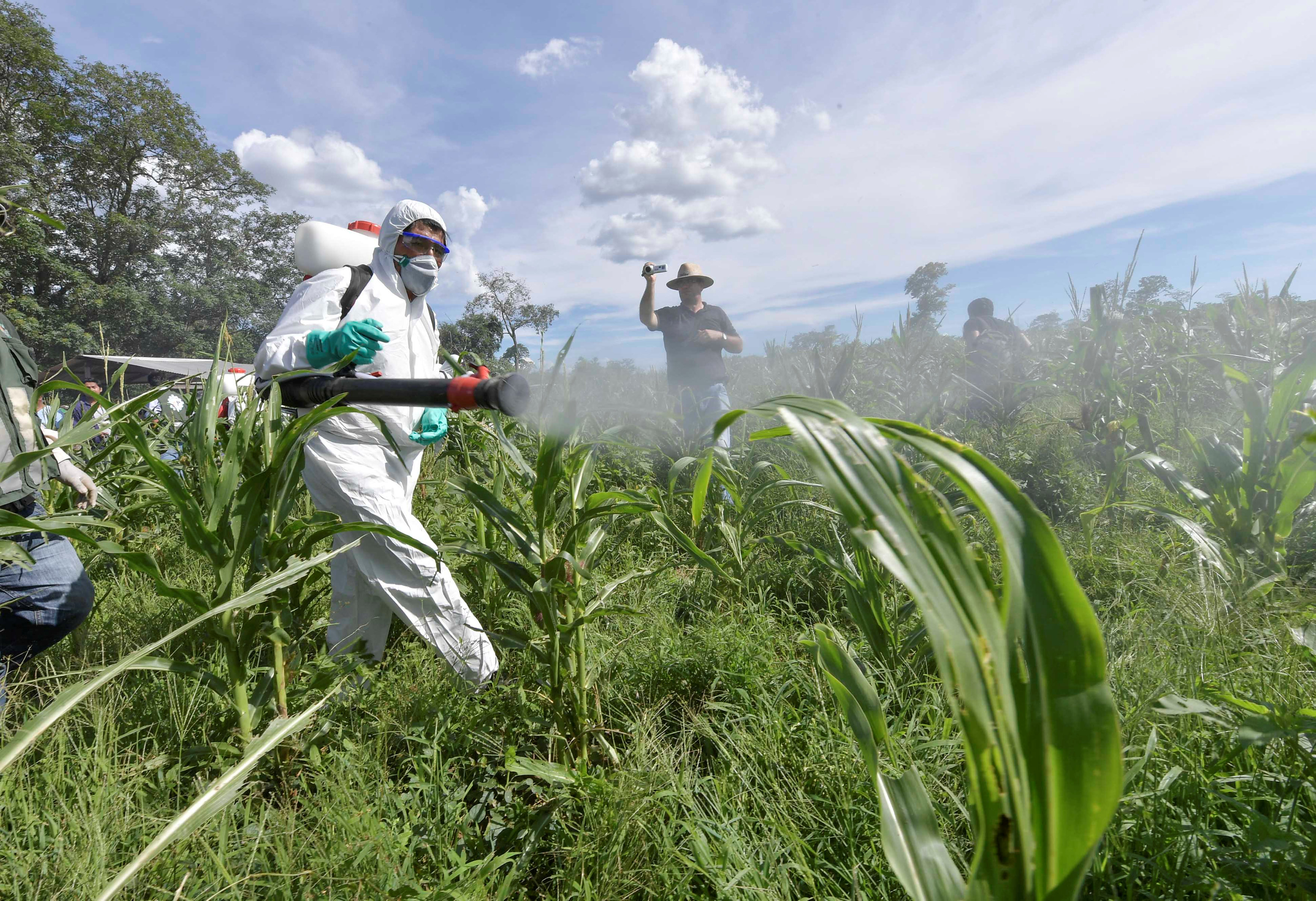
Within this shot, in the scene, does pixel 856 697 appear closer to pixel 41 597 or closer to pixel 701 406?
pixel 41 597

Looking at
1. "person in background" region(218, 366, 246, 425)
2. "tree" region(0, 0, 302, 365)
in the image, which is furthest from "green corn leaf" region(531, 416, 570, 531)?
"tree" region(0, 0, 302, 365)

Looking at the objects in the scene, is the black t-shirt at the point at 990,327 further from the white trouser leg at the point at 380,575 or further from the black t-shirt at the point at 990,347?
the white trouser leg at the point at 380,575

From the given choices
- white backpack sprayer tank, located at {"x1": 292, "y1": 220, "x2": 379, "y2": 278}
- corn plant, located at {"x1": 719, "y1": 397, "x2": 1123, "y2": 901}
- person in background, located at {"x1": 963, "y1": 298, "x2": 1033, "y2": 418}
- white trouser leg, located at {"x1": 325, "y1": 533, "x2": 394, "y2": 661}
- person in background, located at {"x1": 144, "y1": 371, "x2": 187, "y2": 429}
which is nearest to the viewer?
corn plant, located at {"x1": 719, "y1": 397, "x2": 1123, "y2": 901}

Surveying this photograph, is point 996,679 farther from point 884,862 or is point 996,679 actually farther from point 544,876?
point 544,876

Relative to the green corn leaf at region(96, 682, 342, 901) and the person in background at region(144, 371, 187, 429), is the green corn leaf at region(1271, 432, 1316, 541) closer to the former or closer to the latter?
the green corn leaf at region(96, 682, 342, 901)

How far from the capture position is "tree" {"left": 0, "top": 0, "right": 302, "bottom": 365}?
1800cm

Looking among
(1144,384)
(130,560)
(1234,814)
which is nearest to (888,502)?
(1234,814)

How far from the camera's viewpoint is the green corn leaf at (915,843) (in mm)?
665

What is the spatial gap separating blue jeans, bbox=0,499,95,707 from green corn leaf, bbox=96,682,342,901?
1.14 m

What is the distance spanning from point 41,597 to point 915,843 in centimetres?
240

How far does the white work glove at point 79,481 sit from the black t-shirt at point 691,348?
10.8 ft

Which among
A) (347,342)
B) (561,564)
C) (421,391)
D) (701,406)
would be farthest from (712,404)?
(421,391)

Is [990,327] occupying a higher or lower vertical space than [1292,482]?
higher

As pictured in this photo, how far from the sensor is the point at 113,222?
2034cm
